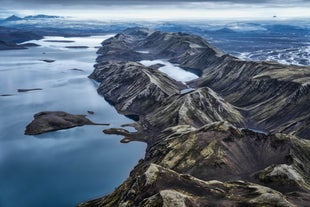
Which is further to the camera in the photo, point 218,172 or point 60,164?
point 60,164

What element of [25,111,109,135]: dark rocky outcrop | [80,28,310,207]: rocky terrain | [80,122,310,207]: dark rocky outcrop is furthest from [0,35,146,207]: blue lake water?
[80,122,310,207]: dark rocky outcrop

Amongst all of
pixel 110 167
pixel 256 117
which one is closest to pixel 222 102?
pixel 256 117

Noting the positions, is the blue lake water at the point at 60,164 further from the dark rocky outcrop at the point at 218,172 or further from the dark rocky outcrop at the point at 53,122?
the dark rocky outcrop at the point at 218,172

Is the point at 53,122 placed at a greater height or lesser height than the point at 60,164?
lesser

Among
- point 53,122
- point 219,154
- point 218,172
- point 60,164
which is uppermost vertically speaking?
point 219,154

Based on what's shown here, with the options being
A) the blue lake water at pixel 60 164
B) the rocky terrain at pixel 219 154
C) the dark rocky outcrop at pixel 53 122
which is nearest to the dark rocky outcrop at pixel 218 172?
the rocky terrain at pixel 219 154

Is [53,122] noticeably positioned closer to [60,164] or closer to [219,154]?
[60,164]

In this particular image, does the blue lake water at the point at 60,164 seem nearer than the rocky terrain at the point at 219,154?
No

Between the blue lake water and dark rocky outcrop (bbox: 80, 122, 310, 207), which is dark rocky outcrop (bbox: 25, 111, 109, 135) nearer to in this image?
the blue lake water

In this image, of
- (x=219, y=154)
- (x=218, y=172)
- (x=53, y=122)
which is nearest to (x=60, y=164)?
(x=53, y=122)
